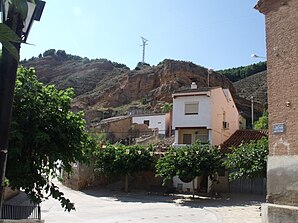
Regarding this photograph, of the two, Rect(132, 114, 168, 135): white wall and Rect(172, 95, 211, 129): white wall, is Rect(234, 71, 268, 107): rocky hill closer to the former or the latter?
Rect(132, 114, 168, 135): white wall

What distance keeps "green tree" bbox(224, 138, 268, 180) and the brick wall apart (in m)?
7.04

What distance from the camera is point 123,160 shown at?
2369 cm

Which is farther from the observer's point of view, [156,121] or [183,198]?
[156,121]

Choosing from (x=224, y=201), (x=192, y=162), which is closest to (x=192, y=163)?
(x=192, y=162)

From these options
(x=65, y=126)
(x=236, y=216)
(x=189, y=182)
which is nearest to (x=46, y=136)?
(x=65, y=126)

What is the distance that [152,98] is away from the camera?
6544 centimetres

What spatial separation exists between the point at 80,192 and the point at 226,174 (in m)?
10.9

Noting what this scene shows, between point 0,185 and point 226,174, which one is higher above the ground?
point 0,185

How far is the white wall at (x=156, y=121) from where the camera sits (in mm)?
44184

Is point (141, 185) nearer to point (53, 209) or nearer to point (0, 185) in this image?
point (53, 209)

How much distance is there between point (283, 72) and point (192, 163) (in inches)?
456

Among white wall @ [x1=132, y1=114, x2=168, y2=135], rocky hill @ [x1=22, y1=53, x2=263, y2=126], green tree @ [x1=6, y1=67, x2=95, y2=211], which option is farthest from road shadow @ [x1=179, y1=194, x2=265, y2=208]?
rocky hill @ [x1=22, y1=53, x2=263, y2=126]

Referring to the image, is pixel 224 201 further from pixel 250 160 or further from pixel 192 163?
pixel 250 160

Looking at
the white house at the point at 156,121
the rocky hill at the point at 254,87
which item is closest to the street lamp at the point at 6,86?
the white house at the point at 156,121
